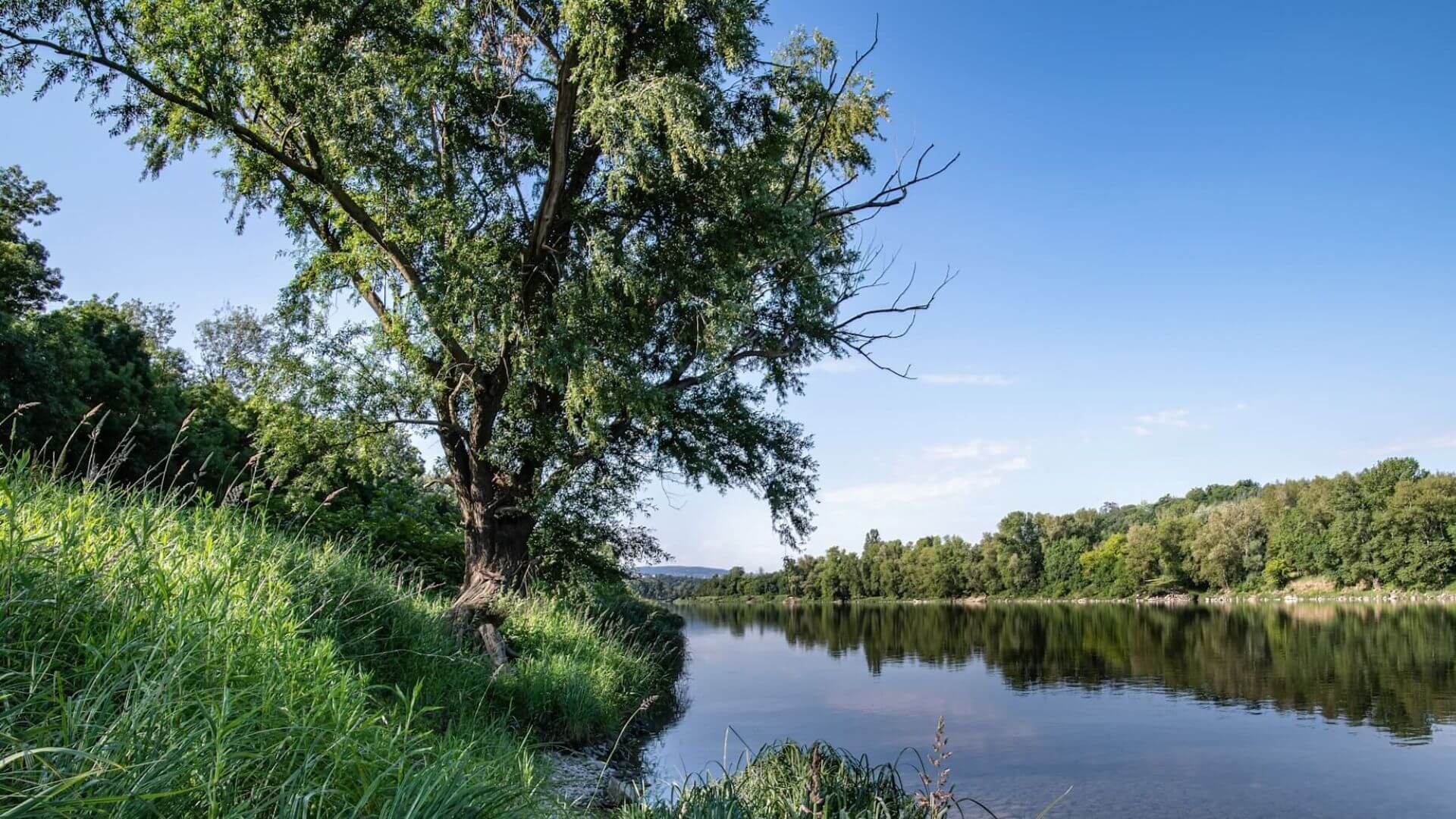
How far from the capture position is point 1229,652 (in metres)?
28.6

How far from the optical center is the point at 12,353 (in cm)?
1471

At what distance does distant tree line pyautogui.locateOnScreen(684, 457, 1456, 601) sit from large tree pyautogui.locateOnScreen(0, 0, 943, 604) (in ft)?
247

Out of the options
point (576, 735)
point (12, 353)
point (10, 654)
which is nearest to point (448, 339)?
point (576, 735)

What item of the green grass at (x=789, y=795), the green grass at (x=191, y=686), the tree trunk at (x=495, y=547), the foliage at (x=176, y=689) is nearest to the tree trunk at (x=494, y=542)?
the tree trunk at (x=495, y=547)

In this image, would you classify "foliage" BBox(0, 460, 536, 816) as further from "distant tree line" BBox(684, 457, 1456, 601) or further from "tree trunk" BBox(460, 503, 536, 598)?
"distant tree line" BBox(684, 457, 1456, 601)

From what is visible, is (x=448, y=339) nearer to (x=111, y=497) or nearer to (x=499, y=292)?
(x=499, y=292)

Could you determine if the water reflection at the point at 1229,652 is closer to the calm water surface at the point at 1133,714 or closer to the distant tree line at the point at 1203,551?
the calm water surface at the point at 1133,714

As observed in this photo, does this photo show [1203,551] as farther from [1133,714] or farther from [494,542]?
[494,542]

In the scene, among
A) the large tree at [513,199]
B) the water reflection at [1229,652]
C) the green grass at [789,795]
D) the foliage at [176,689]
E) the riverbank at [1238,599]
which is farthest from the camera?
the riverbank at [1238,599]

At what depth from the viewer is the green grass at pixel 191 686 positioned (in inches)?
105

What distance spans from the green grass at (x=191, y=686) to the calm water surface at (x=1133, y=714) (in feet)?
8.89

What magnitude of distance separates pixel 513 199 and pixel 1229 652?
28292 millimetres

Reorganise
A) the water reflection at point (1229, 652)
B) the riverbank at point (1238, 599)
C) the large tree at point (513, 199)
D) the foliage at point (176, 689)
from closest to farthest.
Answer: the foliage at point (176, 689), the large tree at point (513, 199), the water reflection at point (1229, 652), the riverbank at point (1238, 599)

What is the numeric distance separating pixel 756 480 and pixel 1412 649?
86.5 ft
